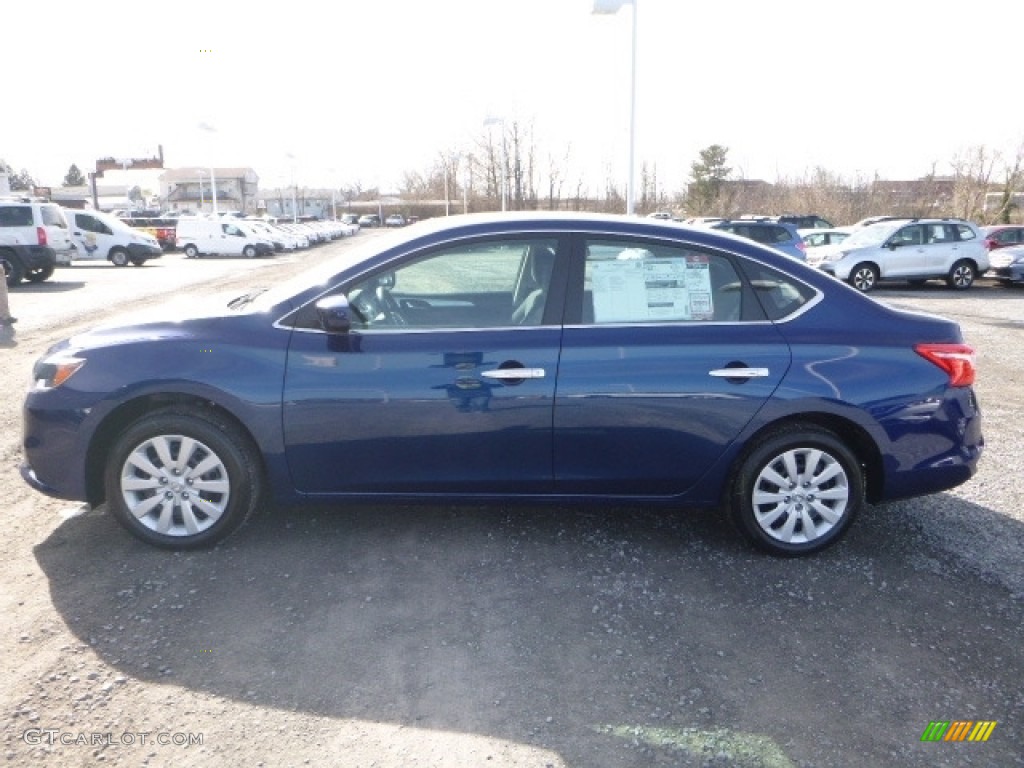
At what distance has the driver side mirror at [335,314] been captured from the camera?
3830mm

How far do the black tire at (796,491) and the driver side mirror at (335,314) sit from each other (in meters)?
2.10

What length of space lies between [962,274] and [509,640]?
19.1m

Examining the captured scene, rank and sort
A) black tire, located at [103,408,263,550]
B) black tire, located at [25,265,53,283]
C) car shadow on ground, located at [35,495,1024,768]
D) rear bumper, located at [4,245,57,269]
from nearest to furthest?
car shadow on ground, located at [35,495,1024,768] → black tire, located at [103,408,263,550] → rear bumper, located at [4,245,57,269] → black tire, located at [25,265,53,283]

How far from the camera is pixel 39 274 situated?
64.1 ft

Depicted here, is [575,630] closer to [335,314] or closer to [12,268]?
[335,314]

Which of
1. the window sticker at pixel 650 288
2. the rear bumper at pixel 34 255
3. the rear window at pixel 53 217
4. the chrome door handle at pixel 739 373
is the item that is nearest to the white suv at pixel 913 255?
the window sticker at pixel 650 288

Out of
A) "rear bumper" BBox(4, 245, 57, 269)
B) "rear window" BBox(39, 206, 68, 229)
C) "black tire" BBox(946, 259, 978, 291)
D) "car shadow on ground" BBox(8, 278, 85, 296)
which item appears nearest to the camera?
"car shadow on ground" BBox(8, 278, 85, 296)

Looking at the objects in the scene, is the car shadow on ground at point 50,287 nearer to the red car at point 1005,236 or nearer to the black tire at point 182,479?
the black tire at point 182,479

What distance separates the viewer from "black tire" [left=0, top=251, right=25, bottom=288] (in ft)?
59.8

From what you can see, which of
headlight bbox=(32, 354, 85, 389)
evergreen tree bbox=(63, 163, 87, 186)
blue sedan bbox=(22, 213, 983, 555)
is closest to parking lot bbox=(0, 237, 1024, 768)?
blue sedan bbox=(22, 213, 983, 555)

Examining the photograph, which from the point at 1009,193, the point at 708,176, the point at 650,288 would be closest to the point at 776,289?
the point at 650,288

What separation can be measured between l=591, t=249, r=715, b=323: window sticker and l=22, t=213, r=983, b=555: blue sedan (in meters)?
0.01

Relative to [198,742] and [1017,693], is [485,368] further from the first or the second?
[1017,693]

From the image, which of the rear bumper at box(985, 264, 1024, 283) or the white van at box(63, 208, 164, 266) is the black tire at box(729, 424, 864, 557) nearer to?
the rear bumper at box(985, 264, 1024, 283)
